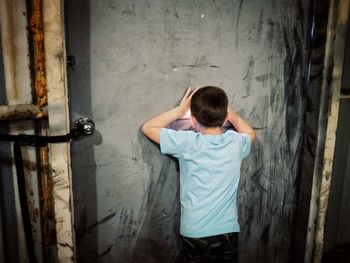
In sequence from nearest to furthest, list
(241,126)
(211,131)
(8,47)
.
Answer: (8,47) → (211,131) → (241,126)

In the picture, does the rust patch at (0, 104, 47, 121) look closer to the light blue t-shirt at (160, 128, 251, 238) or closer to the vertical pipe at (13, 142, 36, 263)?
the vertical pipe at (13, 142, 36, 263)

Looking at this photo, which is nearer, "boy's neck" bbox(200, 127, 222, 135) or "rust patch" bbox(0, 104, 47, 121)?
"rust patch" bbox(0, 104, 47, 121)

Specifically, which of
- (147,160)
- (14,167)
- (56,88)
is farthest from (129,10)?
(14,167)

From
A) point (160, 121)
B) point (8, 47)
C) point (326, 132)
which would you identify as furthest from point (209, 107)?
point (8, 47)

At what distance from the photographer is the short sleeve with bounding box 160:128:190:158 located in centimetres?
158

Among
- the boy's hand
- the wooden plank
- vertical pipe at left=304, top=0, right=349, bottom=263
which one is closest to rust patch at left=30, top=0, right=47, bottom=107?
the wooden plank

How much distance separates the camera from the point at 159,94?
5.49 ft

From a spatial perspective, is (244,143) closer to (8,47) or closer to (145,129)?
(145,129)

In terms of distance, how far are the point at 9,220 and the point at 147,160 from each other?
26.4 inches

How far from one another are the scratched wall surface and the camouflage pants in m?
0.23

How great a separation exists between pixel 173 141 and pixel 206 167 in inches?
7.6

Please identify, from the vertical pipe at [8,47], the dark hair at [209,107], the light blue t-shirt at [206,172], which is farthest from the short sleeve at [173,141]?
the vertical pipe at [8,47]

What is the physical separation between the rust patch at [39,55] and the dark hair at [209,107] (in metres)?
0.66

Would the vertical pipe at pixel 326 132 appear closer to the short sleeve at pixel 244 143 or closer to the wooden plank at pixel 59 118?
the short sleeve at pixel 244 143
